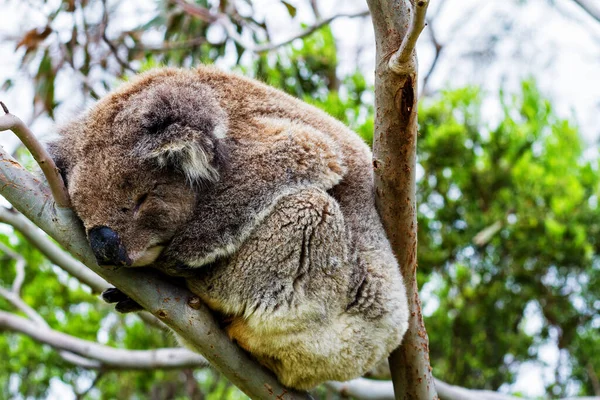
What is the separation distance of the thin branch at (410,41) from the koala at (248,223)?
579mm

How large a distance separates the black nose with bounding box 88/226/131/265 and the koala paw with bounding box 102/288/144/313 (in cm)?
31

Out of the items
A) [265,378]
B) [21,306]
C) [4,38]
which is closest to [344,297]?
[265,378]

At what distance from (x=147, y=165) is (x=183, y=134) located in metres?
0.19

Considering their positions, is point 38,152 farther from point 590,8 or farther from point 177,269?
point 590,8

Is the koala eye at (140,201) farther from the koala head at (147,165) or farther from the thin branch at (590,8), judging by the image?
the thin branch at (590,8)

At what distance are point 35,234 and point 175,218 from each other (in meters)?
1.77

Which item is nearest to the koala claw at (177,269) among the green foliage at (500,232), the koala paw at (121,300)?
the koala paw at (121,300)

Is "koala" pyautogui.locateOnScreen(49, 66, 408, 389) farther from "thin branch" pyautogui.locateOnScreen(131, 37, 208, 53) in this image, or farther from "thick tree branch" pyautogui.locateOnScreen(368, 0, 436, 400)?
"thin branch" pyautogui.locateOnScreen(131, 37, 208, 53)

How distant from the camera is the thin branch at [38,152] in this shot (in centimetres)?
201

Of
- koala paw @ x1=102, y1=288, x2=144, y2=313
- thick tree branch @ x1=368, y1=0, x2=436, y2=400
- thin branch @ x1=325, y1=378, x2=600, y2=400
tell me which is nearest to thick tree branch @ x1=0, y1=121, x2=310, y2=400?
koala paw @ x1=102, y1=288, x2=144, y2=313

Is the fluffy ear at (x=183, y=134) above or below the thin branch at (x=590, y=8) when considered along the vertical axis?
below

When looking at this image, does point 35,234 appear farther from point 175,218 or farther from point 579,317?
point 579,317

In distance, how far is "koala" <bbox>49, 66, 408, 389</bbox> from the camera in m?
2.53

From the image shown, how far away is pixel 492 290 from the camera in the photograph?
5582 millimetres
